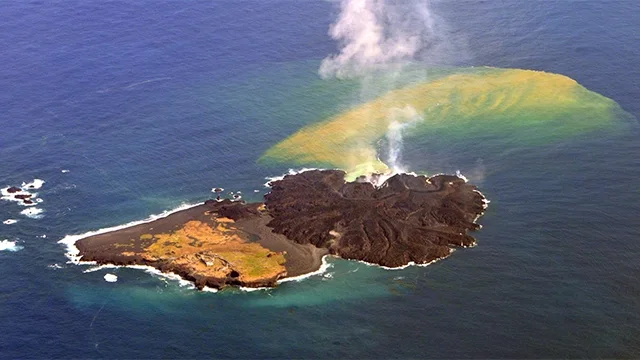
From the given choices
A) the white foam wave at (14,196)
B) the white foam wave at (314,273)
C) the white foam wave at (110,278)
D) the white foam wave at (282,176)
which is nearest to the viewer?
the white foam wave at (314,273)

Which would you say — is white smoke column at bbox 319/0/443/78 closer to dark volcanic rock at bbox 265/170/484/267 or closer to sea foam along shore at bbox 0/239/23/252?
dark volcanic rock at bbox 265/170/484/267

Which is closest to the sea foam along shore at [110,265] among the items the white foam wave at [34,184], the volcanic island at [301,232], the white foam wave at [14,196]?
the volcanic island at [301,232]

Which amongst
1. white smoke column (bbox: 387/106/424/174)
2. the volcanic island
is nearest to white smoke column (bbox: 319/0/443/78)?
white smoke column (bbox: 387/106/424/174)

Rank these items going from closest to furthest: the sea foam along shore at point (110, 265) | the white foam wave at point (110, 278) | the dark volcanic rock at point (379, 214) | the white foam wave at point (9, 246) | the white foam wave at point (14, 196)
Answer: the white foam wave at point (110, 278)
the sea foam along shore at point (110, 265)
the dark volcanic rock at point (379, 214)
the white foam wave at point (9, 246)
the white foam wave at point (14, 196)

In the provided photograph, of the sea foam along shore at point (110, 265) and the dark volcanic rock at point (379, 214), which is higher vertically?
the dark volcanic rock at point (379, 214)

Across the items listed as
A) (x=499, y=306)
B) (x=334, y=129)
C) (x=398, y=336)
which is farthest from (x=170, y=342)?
(x=334, y=129)

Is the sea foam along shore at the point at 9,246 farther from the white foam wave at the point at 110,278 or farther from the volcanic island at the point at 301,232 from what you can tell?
the white foam wave at the point at 110,278

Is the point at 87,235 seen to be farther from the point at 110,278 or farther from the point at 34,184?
the point at 34,184
